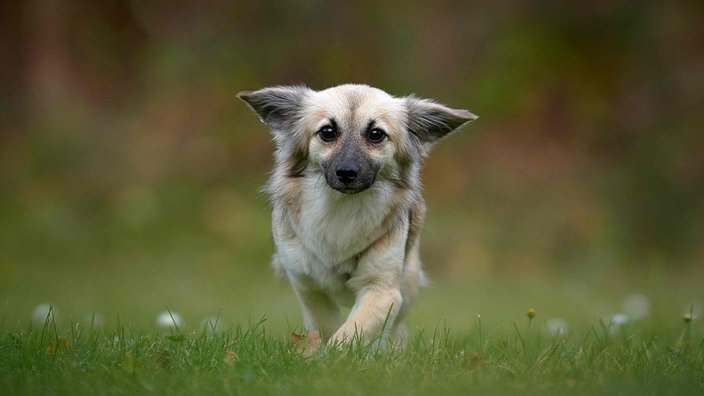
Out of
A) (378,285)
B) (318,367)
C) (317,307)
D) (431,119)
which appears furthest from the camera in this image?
(431,119)

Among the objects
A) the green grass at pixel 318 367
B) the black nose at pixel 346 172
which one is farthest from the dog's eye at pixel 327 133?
the green grass at pixel 318 367

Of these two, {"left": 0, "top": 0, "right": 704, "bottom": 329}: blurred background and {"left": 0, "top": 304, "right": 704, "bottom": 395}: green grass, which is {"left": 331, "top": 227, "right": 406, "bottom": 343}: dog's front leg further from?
{"left": 0, "top": 0, "right": 704, "bottom": 329}: blurred background

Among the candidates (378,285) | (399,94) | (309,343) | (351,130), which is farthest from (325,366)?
(399,94)

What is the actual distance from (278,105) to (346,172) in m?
0.97

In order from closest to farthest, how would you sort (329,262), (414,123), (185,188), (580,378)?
(580,378) → (329,262) → (414,123) → (185,188)

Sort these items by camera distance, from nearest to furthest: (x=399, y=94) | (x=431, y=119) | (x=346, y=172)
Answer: (x=346, y=172)
(x=431, y=119)
(x=399, y=94)

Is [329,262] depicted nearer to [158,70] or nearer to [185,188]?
[185,188]

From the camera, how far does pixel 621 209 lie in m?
12.7

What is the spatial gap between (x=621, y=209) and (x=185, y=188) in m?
5.69

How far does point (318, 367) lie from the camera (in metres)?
4.61

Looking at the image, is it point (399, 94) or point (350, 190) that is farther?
point (399, 94)

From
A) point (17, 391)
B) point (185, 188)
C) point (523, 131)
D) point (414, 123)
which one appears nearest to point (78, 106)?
point (185, 188)

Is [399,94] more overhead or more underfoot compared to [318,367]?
more overhead

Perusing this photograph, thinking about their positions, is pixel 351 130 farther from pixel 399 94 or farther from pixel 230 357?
pixel 399 94
